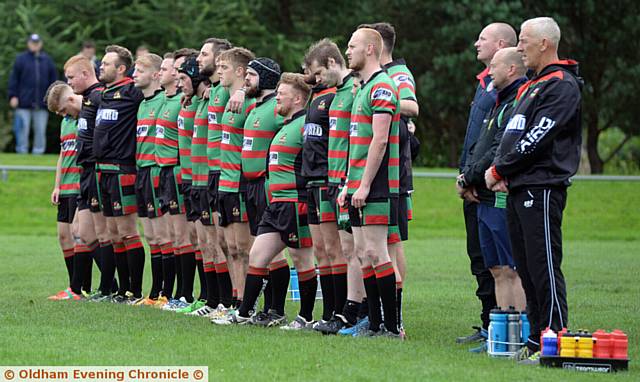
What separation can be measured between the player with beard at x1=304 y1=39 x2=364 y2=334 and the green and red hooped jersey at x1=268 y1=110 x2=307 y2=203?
0.37 meters

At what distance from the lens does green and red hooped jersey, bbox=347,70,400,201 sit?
31.8ft

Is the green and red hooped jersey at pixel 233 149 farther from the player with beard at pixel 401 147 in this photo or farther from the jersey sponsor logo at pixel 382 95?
the jersey sponsor logo at pixel 382 95

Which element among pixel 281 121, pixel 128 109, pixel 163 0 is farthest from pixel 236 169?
pixel 163 0

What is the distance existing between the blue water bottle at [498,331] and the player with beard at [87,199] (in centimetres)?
552

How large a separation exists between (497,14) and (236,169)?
→ 70.5ft

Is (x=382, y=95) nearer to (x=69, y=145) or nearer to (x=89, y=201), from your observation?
(x=89, y=201)

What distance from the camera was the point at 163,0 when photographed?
1259 inches

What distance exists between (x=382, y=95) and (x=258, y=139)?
1.93m

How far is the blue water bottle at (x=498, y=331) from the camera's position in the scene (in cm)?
910

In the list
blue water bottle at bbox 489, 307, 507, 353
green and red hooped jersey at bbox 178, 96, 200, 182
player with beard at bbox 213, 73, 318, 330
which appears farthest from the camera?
green and red hooped jersey at bbox 178, 96, 200, 182

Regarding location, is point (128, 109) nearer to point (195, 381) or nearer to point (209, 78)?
point (209, 78)

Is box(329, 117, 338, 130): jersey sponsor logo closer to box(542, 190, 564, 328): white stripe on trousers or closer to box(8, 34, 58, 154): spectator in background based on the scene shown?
box(542, 190, 564, 328): white stripe on trousers

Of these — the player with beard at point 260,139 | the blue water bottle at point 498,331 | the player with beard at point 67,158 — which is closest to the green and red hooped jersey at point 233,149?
the player with beard at point 260,139

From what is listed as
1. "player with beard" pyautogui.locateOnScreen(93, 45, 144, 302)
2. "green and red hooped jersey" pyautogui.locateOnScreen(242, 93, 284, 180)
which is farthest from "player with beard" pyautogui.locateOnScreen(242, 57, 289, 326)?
"player with beard" pyautogui.locateOnScreen(93, 45, 144, 302)
